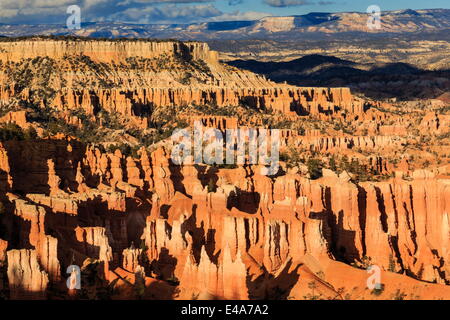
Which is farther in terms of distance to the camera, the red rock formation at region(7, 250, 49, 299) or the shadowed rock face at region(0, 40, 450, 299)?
the shadowed rock face at region(0, 40, 450, 299)

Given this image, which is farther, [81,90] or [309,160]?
[81,90]

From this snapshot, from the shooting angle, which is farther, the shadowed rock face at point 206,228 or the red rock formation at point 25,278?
the shadowed rock face at point 206,228

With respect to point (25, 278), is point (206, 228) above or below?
below

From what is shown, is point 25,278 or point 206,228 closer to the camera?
point 25,278

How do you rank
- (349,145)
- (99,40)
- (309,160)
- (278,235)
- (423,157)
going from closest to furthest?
(278,235) → (309,160) → (423,157) → (349,145) → (99,40)

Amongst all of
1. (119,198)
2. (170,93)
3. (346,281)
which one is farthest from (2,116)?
(346,281)

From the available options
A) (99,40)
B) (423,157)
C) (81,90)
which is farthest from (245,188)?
(99,40)

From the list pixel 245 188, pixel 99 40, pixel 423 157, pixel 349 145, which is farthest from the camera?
pixel 99 40

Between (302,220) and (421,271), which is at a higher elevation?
(302,220)

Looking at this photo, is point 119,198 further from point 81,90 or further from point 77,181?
point 81,90

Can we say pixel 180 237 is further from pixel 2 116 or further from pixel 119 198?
pixel 2 116
